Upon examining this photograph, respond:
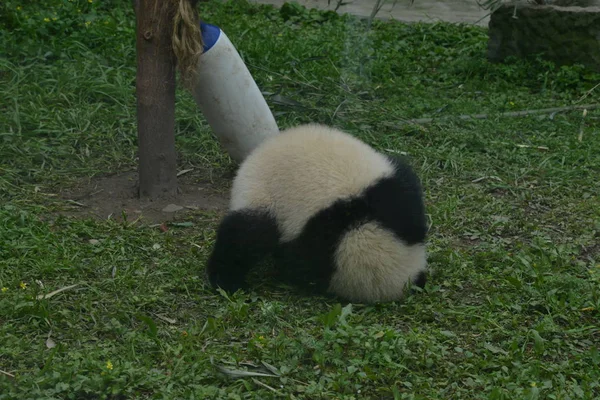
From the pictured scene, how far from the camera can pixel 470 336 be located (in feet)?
13.4

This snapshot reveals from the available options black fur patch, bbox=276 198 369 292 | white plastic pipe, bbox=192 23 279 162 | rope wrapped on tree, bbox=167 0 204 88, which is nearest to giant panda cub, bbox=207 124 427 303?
black fur patch, bbox=276 198 369 292

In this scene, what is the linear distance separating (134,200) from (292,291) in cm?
164

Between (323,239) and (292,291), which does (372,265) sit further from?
(292,291)

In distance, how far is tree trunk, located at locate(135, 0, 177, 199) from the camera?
526 centimetres

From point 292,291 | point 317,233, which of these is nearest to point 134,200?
point 292,291

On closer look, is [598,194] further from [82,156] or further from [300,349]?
[82,156]

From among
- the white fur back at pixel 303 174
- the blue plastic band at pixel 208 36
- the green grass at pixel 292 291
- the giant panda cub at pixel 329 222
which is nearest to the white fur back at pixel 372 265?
the giant panda cub at pixel 329 222

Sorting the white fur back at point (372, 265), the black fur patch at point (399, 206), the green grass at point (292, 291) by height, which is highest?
the black fur patch at point (399, 206)

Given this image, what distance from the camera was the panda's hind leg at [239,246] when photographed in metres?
4.37

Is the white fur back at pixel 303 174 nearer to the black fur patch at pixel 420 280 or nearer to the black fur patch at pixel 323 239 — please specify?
the black fur patch at pixel 323 239

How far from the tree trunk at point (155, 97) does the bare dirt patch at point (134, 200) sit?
11 cm

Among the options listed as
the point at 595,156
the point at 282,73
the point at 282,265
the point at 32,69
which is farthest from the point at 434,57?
the point at 282,265

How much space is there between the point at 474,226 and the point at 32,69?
14.0 ft

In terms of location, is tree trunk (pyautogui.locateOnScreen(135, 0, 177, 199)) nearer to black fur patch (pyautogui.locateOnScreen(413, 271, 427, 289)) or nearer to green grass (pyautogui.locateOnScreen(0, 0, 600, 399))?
green grass (pyautogui.locateOnScreen(0, 0, 600, 399))
